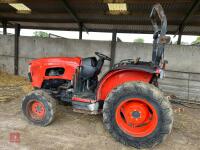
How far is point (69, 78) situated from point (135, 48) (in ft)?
10.5

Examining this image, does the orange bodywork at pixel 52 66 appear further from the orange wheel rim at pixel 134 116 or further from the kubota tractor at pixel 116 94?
the orange wheel rim at pixel 134 116

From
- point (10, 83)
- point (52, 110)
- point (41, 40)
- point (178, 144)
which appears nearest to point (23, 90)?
point (10, 83)

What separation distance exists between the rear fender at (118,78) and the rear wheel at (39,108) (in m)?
0.80

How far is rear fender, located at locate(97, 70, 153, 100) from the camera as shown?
3299 millimetres

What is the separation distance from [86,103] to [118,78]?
0.63 metres

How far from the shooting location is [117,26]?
875cm

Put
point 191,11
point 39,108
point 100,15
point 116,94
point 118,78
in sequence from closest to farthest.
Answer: point 116,94
point 118,78
point 39,108
point 191,11
point 100,15

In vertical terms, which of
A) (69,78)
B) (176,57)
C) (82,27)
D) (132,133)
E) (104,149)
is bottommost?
(104,149)

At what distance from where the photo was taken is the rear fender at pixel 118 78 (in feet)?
10.8

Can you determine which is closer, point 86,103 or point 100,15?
point 86,103

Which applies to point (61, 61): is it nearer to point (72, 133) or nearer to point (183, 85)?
point (72, 133)

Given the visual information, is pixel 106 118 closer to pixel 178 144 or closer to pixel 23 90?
pixel 178 144

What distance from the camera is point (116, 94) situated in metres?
3.08

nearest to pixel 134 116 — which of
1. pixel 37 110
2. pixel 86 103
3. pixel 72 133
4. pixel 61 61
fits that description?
pixel 86 103
